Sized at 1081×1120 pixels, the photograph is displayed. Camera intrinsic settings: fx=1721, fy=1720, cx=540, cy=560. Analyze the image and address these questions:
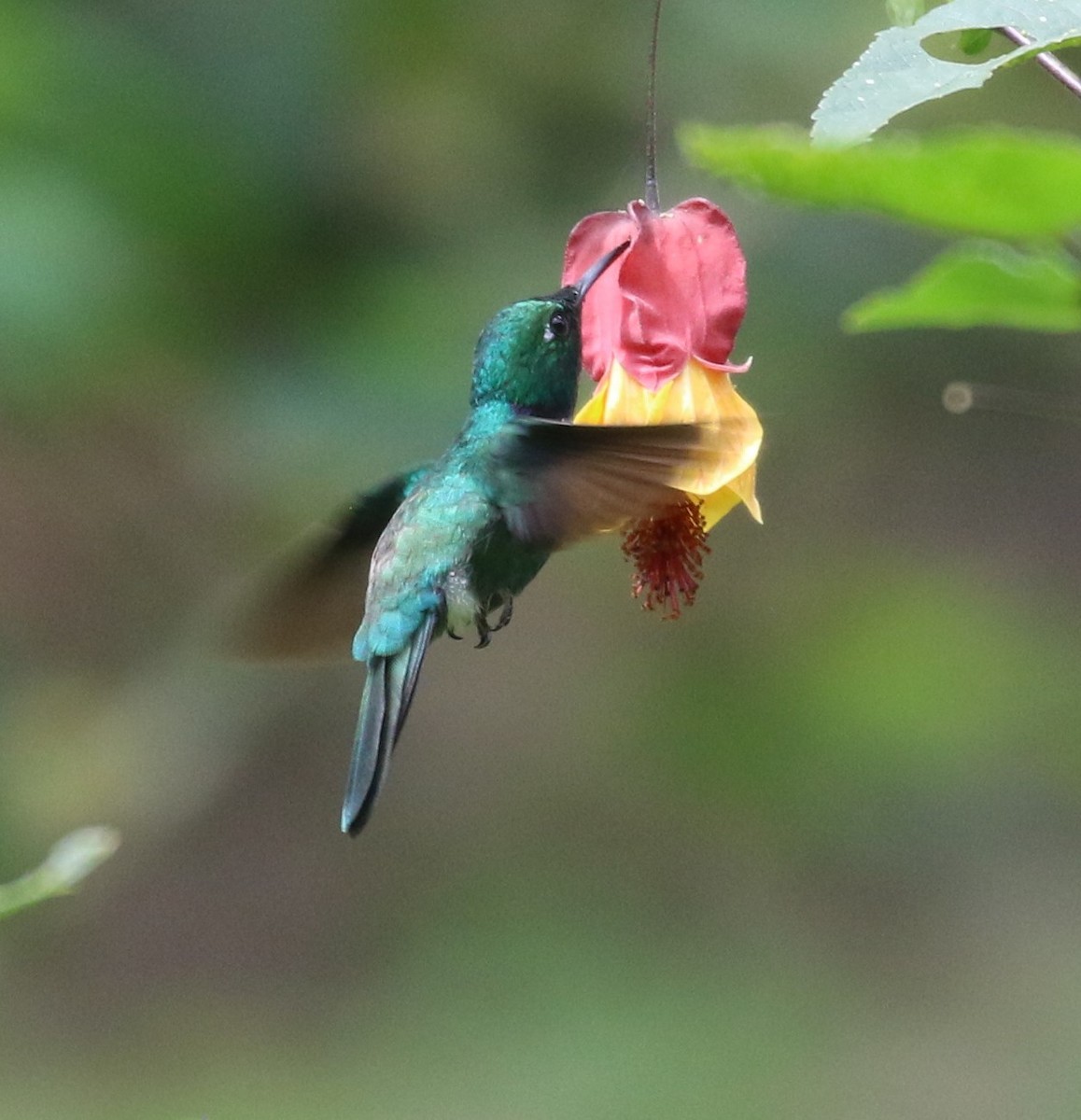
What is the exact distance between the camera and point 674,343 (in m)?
1.38

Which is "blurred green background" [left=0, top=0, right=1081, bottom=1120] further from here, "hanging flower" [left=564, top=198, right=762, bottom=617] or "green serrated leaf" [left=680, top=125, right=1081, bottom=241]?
"green serrated leaf" [left=680, top=125, right=1081, bottom=241]

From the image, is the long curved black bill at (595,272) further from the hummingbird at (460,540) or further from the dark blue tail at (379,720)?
the dark blue tail at (379,720)

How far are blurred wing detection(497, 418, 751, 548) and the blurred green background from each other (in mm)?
1242

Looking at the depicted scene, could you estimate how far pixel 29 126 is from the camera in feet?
8.60

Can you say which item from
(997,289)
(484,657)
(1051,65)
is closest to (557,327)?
(1051,65)

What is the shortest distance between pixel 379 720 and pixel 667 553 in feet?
0.88

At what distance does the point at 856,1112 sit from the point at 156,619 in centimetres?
177

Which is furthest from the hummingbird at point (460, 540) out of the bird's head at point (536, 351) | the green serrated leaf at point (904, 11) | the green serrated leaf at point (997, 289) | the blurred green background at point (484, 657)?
the blurred green background at point (484, 657)

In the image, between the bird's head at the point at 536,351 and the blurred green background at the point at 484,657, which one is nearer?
the bird's head at the point at 536,351

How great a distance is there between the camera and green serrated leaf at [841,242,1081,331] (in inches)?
23.4

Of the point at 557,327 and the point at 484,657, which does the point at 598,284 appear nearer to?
A: the point at 557,327

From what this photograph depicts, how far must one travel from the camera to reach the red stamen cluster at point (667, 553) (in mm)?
1379

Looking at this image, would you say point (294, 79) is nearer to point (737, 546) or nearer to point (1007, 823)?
point (737, 546)

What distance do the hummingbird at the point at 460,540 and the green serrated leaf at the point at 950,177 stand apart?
29.4 inches
